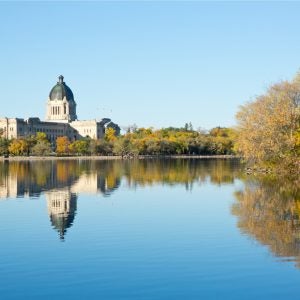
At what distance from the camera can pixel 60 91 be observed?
168625mm

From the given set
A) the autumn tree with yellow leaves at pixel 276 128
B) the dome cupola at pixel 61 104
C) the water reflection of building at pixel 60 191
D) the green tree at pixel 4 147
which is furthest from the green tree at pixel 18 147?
the autumn tree with yellow leaves at pixel 276 128

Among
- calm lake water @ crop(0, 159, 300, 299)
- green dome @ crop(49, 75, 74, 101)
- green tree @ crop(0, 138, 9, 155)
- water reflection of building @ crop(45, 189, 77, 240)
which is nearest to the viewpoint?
calm lake water @ crop(0, 159, 300, 299)

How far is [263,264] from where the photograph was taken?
15352mm

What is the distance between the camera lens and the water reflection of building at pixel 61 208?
874 inches

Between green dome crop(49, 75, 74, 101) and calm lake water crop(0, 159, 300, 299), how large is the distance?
13867 cm

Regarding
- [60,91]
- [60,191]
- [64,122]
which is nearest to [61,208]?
[60,191]

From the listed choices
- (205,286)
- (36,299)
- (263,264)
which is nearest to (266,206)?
(263,264)

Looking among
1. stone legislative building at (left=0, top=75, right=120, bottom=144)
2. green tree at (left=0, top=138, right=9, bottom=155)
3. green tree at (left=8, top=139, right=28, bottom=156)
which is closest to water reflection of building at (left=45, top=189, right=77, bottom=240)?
green tree at (left=8, top=139, right=28, bottom=156)

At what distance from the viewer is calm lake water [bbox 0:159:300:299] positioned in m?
13.4

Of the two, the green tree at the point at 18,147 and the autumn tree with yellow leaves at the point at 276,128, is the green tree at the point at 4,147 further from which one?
the autumn tree with yellow leaves at the point at 276,128

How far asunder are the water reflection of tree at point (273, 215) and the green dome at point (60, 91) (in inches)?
5358

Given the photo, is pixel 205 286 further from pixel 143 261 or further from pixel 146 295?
pixel 143 261

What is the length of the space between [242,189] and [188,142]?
86.8 metres

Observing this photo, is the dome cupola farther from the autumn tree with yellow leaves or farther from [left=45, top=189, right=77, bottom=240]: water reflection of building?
[left=45, top=189, right=77, bottom=240]: water reflection of building
